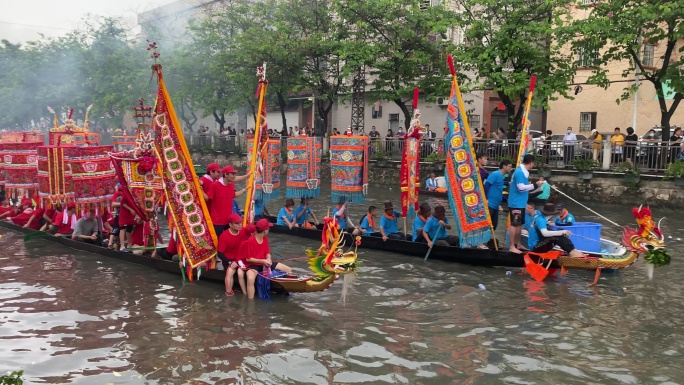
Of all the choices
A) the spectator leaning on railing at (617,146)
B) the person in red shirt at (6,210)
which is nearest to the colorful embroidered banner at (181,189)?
the person in red shirt at (6,210)

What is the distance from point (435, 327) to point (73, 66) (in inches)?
1485

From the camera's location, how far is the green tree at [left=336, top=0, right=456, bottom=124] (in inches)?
985

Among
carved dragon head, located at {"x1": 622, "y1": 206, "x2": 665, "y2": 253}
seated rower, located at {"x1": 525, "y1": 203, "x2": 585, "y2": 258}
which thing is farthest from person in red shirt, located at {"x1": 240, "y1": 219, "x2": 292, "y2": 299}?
carved dragon head, located at {"x1": 622, "y1": 206, "x2": 665, "y2": 253}

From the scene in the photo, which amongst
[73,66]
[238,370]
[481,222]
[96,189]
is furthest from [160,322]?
[73,66]

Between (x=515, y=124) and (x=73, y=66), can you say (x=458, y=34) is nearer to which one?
(x=515, y=124)

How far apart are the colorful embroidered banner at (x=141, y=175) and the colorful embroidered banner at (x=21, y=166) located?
5486mm

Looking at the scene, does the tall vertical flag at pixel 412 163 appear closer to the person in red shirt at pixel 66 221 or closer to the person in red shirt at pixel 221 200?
the person in red shirt at pixel 221 200

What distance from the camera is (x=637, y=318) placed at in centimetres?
863

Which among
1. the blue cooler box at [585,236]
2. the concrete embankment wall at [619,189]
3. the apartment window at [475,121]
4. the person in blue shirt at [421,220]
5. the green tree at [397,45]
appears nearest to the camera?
the blue cooler box at [585,236]

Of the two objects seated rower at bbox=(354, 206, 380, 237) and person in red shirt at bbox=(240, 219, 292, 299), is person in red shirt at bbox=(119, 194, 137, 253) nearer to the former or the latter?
person in red shirt at bbox=(240, 219, 292, 299)

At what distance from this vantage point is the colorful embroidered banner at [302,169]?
14688 millimetres

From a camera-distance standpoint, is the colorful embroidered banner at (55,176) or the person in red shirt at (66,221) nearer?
the colorful embroidered banner at (55,176)

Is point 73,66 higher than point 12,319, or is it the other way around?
point 73,66

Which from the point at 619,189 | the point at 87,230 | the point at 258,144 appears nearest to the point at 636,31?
the point at 619,189
